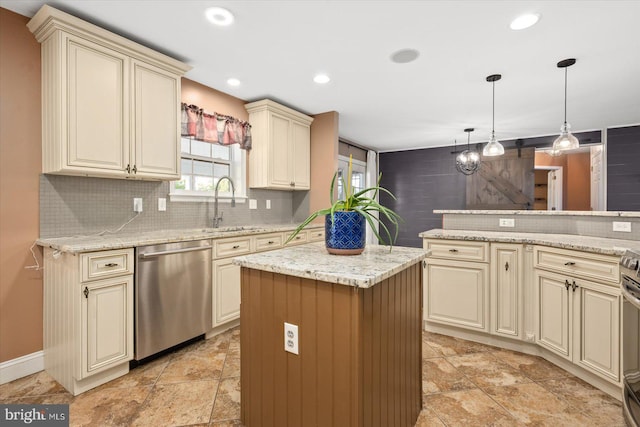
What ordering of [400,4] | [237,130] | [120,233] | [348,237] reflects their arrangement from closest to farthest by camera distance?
[348,237]
[400,4]
[120,233]
[237,130]

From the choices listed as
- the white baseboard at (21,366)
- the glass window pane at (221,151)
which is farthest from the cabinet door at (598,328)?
the white baseboard at (21,366)

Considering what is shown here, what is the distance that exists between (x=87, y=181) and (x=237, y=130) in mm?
1620

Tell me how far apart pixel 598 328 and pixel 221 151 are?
11.9 feet

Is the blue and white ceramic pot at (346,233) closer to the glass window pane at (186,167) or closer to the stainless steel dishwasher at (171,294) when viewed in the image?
the stainless steel dishwasher at (171,294)

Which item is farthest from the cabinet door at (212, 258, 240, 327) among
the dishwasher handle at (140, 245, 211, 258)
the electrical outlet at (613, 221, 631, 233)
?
the electrical outlet at (613, 221, 631, 233)

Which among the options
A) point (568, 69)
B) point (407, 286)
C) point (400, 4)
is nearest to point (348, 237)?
point (407, 286)

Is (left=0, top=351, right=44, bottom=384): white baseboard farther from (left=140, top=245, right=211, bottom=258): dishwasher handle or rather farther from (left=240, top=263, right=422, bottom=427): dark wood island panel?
(left=240, top=263, right=422, bottom=427): dark wood island panel

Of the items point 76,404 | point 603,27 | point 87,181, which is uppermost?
point 603,27

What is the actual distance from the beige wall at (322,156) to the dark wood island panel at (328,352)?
2.77 m

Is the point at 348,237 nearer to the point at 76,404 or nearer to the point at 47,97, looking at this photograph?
the point at 76,404

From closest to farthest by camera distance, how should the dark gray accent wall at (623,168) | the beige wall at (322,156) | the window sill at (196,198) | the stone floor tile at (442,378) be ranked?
the stone floor tile at (442,378)
the window sill at (196,198)
the beige wall at (322,156)
the dark gray accent wall at (623,168)

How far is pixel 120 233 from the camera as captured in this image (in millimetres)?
2576

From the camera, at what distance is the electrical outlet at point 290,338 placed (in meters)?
1.29

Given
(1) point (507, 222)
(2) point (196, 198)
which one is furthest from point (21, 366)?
(1) point (507, 222)
